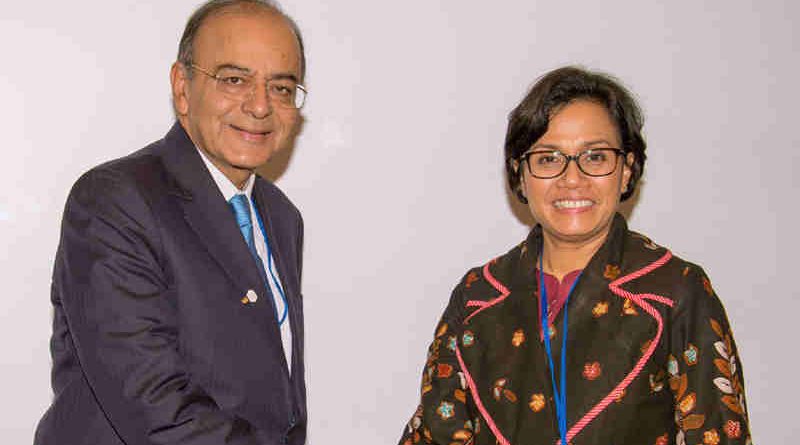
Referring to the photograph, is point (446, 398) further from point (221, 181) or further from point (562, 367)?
point (221, 181)

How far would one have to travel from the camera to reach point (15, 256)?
2750 millimetres

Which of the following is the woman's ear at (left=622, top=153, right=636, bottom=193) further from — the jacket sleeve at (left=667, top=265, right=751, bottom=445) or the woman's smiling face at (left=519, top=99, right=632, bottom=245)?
the jacket sleeve at (left=667, top=265, right=751, bottom=445)

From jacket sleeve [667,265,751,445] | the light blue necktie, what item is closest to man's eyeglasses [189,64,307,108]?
the light blue necktie

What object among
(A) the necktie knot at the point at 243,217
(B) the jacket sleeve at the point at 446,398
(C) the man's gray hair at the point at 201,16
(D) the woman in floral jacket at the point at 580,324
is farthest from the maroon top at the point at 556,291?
(C) the man's gray hair at the point at 201,16

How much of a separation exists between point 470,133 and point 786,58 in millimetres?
1201

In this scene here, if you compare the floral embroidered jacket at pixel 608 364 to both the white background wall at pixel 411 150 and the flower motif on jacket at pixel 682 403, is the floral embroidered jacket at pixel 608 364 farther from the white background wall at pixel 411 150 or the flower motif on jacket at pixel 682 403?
the white background wall at pixel 411 150

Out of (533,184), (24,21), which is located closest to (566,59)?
(533,184)

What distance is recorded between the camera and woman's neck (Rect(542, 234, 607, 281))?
220cm

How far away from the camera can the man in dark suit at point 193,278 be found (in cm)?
180

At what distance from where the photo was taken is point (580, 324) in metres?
2.07

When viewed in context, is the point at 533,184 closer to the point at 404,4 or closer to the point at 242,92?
the point at 242,92

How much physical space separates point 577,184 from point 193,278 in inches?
36.5

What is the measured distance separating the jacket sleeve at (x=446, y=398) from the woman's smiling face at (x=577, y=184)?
367 millimetres

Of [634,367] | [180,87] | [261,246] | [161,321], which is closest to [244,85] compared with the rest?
[180,87]
